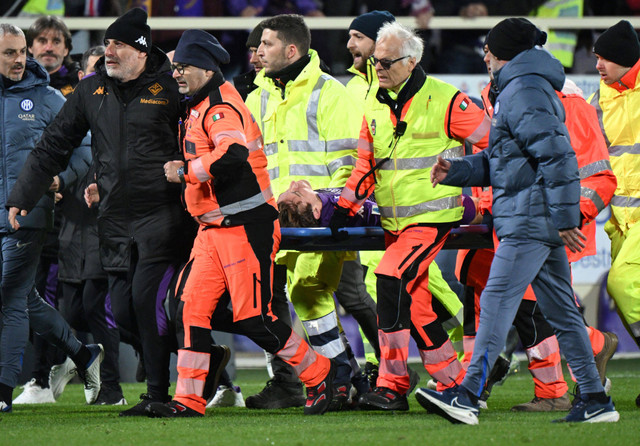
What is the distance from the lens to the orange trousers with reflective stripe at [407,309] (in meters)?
6.00

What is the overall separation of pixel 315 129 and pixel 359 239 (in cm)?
79

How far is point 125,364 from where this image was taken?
9680mm

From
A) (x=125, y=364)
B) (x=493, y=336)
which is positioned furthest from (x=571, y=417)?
(x=125, y=364)

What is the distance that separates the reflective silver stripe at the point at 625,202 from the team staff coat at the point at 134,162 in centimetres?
268

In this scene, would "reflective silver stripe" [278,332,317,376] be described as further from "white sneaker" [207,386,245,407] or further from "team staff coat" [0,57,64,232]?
"team staff coat" [0,57,64,232]

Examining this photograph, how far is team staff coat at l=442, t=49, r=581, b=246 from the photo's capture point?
5160mm

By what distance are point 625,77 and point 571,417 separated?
2576 millimetres

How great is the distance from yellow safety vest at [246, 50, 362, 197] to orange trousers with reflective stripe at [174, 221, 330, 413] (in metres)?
0.89

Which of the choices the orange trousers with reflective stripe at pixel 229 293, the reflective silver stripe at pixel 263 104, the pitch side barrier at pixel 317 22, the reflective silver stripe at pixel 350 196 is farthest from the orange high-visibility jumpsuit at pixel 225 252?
the pitch side barrier at pixel 317 22

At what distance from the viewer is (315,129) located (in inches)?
268

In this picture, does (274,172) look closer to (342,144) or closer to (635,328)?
(342,144)

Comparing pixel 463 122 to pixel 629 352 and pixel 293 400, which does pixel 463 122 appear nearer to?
pixel 293 400

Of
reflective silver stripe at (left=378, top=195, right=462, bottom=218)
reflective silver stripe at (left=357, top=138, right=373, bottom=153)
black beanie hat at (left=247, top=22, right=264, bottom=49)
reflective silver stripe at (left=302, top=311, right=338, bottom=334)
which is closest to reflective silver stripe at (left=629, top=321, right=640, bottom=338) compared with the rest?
reflective silver stripe at (left=378, top=195, right=462, bottom=218)

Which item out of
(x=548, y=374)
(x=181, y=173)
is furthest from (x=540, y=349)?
(x=181, y=173)
